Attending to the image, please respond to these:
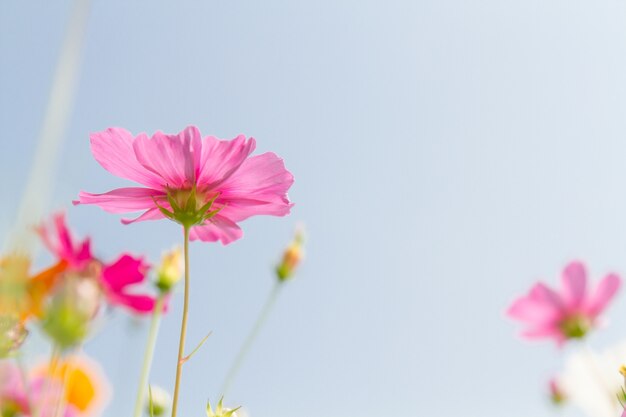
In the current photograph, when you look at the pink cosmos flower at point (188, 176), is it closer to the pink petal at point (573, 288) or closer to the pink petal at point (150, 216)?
the pink petal at point (150, 216)

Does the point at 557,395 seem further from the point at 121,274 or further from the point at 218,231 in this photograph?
the point at 121,274

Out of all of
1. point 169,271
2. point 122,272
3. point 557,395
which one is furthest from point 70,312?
point 557,395

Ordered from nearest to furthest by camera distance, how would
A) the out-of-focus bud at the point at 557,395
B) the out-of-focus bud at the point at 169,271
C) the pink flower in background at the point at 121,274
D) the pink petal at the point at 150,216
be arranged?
the pink flower in background at the point at 121,274 < the pink petal at the point at 150,216 < the out-of-focus bud at the point at 169,271 < the out-of-focus bud at the point at 557,395

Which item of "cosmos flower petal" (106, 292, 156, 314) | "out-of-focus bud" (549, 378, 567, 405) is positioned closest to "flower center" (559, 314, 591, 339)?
"out-of-focus bud" (549, 378, 567, 405)

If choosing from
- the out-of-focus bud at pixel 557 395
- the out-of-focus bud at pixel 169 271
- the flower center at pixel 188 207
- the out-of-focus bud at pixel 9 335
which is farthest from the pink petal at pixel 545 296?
the out-of-focus bud at pixel 9 335

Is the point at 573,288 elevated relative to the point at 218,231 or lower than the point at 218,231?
elevated

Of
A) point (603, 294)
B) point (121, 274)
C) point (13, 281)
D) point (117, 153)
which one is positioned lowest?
point (13, 281)
